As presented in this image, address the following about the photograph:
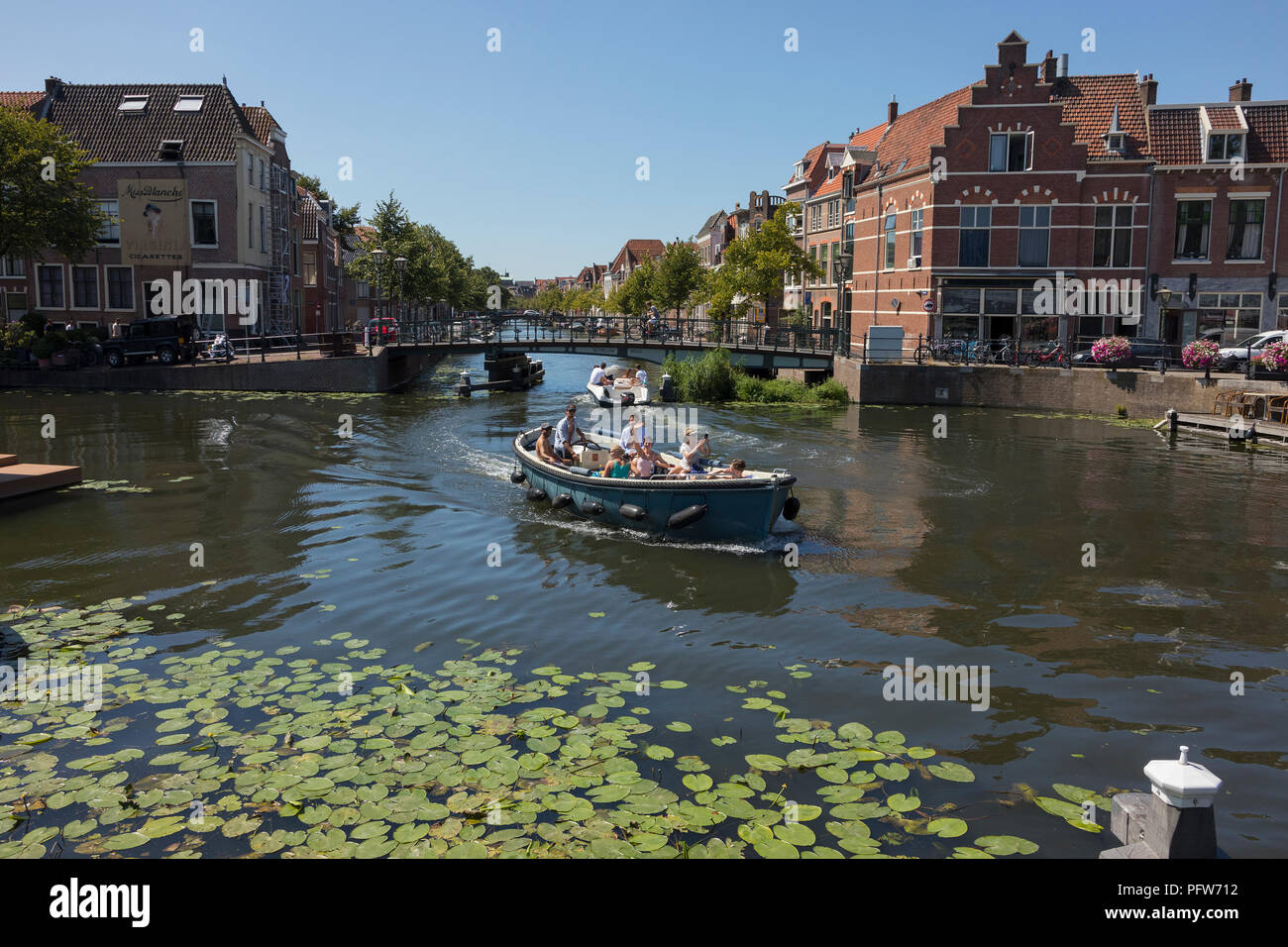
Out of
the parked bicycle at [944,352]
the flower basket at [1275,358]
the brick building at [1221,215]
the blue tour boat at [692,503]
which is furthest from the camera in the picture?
the brick building at [1221,215]

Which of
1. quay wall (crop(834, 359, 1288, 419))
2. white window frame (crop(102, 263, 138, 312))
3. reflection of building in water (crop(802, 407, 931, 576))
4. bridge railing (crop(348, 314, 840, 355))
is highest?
white window frame (crop(102, 263, 138, 312))

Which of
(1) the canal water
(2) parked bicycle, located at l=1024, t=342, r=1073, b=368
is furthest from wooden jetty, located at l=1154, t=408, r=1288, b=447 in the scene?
(2) parked bicycle, located at l=1024, t=342, r=1073, b=368

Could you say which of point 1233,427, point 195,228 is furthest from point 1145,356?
point 195,228

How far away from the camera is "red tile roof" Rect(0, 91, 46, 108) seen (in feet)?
150

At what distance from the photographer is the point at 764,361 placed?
138 feet

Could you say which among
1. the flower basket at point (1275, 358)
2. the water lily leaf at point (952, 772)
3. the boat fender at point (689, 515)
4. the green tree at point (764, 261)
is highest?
the green tree at point (764, 261)

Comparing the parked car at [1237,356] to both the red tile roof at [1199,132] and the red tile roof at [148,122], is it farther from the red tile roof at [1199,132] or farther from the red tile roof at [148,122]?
the red tile roof at [148,122]

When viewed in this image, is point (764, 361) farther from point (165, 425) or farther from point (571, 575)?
point (571, 575)

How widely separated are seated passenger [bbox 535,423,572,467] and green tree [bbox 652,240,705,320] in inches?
2147

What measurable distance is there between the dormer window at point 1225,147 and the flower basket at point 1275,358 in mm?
12078

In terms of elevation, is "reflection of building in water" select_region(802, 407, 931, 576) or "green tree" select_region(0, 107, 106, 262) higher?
"green tree" select_region(0, 107, 106, 262)

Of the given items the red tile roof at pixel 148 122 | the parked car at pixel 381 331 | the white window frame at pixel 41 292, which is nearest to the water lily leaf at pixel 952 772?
the parked car at pixel 381 331

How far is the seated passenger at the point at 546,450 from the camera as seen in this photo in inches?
698

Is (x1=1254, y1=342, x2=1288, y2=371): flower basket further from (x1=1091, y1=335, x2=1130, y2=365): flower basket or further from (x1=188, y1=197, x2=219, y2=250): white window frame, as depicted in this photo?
(x1=188, y1=197, x2=219, y2=250): white window frame
